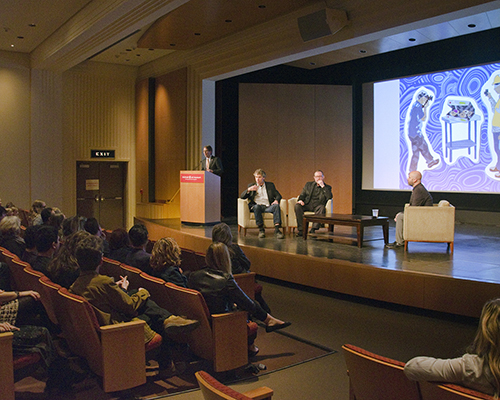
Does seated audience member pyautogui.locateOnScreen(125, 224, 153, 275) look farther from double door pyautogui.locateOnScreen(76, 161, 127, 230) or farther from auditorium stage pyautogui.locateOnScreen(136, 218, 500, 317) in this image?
double door pyautogui.locateOnScreen(76, 161, 127, 230)

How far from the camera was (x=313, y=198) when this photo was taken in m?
7.77

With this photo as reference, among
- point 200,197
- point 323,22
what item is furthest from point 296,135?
point 323,22

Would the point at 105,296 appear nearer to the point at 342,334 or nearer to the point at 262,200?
the point at 342,334

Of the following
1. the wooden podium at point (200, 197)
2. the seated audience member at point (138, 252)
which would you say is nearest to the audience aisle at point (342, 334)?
the seated audience member at point (138, 252)

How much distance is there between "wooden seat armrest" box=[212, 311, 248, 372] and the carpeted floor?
14cm

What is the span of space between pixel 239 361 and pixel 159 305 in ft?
2.36

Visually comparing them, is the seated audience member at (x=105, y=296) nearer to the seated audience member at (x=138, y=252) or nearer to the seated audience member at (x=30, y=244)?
the seated audience member at (x=138, y=252)

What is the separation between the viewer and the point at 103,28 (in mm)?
7965

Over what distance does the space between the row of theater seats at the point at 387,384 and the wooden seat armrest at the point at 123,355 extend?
141 cm

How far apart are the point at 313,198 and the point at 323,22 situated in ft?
8.76

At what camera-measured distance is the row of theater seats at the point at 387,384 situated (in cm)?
167

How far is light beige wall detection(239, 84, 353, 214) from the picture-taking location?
11375 millimetres

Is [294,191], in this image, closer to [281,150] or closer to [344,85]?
[281,150]

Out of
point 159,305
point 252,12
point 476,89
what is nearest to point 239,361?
point 159,305
